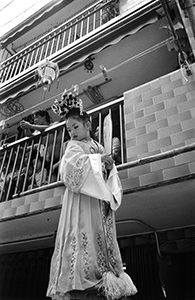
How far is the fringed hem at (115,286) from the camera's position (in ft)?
4.34

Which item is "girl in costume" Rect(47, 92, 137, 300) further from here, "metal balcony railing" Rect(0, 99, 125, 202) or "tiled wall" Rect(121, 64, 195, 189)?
"metal balcony railing" Rect(0, 99, 125, 202)

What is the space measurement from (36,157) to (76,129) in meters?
1.62

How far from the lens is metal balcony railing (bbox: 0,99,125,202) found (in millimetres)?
3279

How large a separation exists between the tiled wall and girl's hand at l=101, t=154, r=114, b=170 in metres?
0.54

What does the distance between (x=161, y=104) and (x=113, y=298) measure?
2.00 metres

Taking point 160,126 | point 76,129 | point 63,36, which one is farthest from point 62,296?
point 63,36

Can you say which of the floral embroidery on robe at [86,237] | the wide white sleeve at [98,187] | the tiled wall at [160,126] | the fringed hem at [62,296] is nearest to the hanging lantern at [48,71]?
the tiled wall at [160,126]

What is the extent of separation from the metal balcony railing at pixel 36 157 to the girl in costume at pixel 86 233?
1.44 meters

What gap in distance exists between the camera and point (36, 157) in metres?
3.42

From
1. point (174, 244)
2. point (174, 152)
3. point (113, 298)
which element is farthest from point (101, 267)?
point (174, 244)

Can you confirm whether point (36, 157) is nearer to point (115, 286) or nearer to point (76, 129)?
point (76, 129)

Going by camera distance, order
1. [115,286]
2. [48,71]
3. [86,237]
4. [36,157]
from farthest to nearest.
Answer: [48,71], [36,157], [86,237], [115,286]

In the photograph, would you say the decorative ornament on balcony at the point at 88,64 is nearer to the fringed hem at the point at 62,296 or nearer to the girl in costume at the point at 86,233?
the girl in costume at the point at 86,233

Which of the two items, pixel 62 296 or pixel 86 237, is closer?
pixel 62 296
